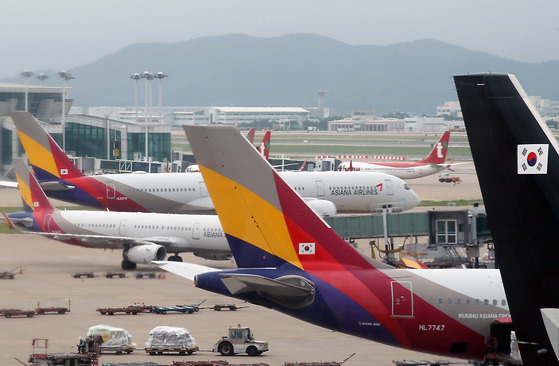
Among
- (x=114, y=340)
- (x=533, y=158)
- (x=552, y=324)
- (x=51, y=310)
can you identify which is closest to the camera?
(x=552, y=324)

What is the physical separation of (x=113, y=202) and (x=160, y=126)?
59727 mm

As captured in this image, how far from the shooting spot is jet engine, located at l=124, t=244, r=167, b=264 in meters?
47.2

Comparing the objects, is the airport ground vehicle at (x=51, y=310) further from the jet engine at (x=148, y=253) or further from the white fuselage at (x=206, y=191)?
the white fuselage at (x=206, y=191)

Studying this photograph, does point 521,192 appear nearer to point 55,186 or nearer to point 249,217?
point 249,217

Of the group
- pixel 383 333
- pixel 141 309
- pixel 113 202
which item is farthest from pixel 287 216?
pixel 113 202

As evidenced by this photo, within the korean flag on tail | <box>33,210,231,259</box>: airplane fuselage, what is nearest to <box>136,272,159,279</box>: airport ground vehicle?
<box>33,210,231,259</box>: airplane fuselage

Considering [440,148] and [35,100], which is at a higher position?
[35,100]

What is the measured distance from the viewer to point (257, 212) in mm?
20672

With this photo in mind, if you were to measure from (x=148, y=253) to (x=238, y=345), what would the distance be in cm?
1912

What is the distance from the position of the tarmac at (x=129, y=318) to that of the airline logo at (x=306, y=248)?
23.5 ft

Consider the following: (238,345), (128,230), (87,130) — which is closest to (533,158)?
(238,345)

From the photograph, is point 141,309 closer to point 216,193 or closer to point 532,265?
point 216,193

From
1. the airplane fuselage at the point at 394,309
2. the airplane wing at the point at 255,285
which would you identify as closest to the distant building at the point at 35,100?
the airplane fuselage at the point at 394,309

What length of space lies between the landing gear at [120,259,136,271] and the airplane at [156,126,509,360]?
1123 inches
